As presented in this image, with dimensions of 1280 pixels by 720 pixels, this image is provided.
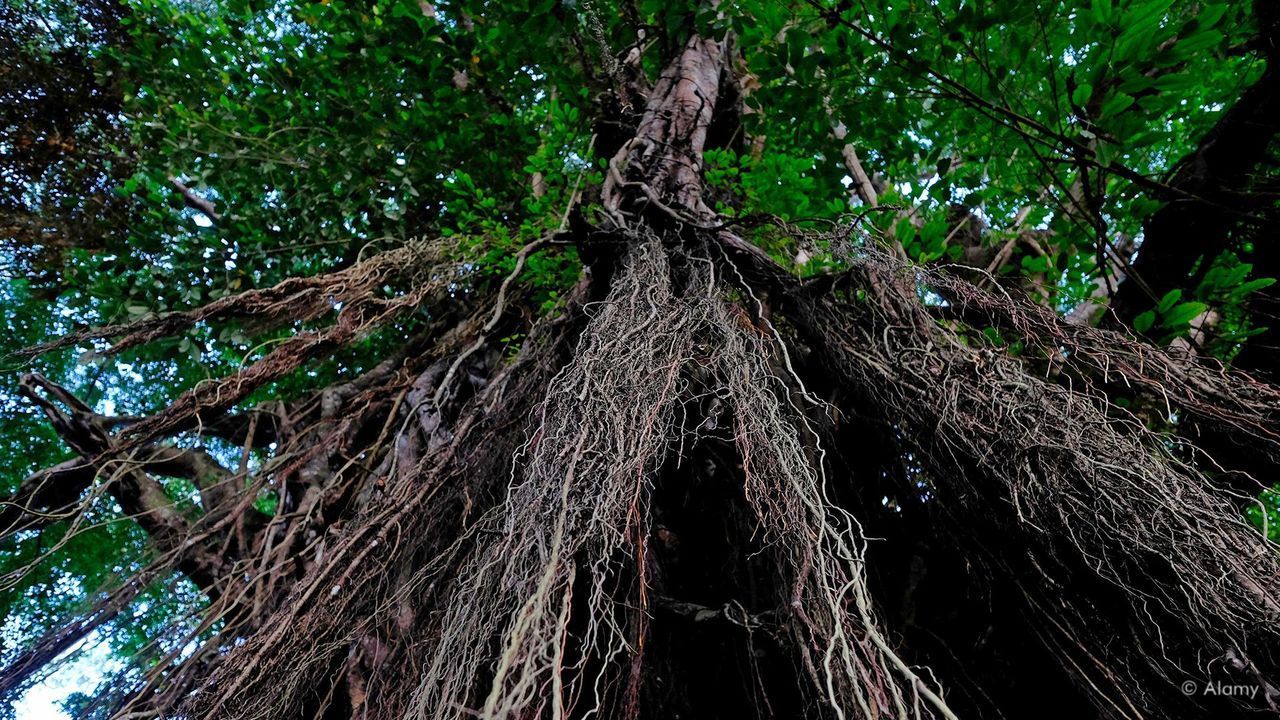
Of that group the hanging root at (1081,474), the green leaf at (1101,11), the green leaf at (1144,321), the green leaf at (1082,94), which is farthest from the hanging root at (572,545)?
the green leaf at (1144,321)

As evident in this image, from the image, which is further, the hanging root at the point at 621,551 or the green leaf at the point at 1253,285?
the green leaf at the point at 1253,285

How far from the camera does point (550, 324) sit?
6.69 feet

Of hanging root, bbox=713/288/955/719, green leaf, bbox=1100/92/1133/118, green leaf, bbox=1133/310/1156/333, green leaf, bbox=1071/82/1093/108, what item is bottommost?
green leaf, bbox=1133/310/1156/333

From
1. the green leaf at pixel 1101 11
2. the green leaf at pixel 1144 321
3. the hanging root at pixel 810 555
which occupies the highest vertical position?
the green leaf at pixel 1101 11

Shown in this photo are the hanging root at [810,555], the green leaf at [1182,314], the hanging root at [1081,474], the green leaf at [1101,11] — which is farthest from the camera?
the green leaf at [1182,314]

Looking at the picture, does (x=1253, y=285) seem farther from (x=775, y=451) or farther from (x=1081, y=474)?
(x=775, y=451)

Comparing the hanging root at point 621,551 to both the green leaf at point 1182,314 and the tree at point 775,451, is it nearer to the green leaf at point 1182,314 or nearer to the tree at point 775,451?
the tree at point 775,451

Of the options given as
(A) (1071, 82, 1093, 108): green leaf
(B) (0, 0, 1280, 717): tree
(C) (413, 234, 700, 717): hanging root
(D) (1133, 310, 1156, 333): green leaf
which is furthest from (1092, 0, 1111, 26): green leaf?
(C) (413, 234, 700, 717): hanging root

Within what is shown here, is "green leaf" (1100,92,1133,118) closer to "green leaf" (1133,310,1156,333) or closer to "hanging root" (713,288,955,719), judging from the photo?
"green leaf" (1133,310,1156,333)

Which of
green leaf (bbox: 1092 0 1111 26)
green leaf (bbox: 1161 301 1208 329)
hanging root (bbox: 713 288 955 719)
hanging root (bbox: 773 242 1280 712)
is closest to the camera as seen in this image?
hanging root (bbox: 713 288 955 719)

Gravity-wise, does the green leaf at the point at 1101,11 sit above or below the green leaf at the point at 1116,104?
above

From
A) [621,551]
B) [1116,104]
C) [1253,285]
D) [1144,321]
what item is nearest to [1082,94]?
[1116,104]

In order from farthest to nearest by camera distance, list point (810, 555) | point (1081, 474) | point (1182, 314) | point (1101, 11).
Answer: point (1182, 314), point (1101, 11), point (1081, 474), point (810, 555)

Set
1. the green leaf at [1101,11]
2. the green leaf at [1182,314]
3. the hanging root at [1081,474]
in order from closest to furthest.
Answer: the hanging root at [1081,474] < the green leaf at [1101,11] < the green leaf at [1182,314]
